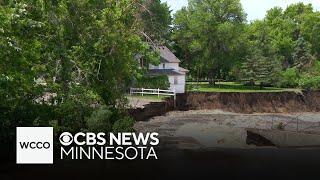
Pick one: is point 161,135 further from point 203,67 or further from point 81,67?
point 203,67

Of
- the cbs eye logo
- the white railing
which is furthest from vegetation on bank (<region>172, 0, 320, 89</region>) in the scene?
the cbs eye logo

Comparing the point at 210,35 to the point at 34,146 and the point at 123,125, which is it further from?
the point at 34,146

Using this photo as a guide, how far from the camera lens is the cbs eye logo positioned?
16.1 meters

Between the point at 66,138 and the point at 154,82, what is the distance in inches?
1122

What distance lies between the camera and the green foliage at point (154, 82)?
43.9m

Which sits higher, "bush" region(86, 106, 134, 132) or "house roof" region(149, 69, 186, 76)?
"house roof" region(149, 69, 186, 76)

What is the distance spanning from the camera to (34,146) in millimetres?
13992

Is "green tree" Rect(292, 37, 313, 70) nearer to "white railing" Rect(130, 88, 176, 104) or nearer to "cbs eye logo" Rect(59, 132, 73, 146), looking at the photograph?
"white railing" Rect(130, 88, 176, 104)

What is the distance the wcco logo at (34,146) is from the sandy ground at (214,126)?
864 centimetres

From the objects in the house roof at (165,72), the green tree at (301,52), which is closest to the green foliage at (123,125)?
the house roof at (165,72)

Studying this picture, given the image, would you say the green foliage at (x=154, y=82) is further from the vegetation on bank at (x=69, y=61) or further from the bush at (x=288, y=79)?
the vegetation on bank at (x=69, y=61)

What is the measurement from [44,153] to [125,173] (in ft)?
7.58

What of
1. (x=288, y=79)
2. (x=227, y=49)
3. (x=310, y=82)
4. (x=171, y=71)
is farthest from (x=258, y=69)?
(x=171, y=71)

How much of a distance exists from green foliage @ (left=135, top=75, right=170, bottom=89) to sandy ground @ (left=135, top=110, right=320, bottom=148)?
407 cm
